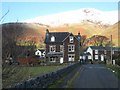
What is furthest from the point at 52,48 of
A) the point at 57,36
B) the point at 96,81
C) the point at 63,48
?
the point at 96,81

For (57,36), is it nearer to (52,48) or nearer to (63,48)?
(52,48)

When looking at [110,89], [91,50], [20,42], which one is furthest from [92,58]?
[20,42]

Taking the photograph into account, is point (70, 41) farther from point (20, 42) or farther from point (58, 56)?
point (20, 42)

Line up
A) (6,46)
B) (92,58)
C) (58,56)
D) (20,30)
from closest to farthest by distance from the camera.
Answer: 1. (6,46)
2. (20,30)
3. (58,56)
4. (92,58)

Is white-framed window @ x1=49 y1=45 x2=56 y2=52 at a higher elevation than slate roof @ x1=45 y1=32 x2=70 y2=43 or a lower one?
lower

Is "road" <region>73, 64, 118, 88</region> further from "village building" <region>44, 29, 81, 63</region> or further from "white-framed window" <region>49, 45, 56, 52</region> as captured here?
"white-framed window" <region>49, 45, 56, 52</region>

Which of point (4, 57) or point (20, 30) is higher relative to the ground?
point (20, 30)

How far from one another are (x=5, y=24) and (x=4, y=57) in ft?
2.97

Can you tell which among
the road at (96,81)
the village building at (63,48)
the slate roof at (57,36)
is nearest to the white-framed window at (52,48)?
the village building at (63,48)

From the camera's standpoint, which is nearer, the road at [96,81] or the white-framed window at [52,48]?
the road at [96,81]

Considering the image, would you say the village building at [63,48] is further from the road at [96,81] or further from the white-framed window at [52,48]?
the road at [96,81]

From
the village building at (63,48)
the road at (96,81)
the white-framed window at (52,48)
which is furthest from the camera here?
the white-framed window at (52,48)

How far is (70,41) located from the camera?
9394cm

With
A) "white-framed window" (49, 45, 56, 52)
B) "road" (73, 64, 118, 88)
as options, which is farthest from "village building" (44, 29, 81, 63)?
"road" (73, 64, 118, 88)
